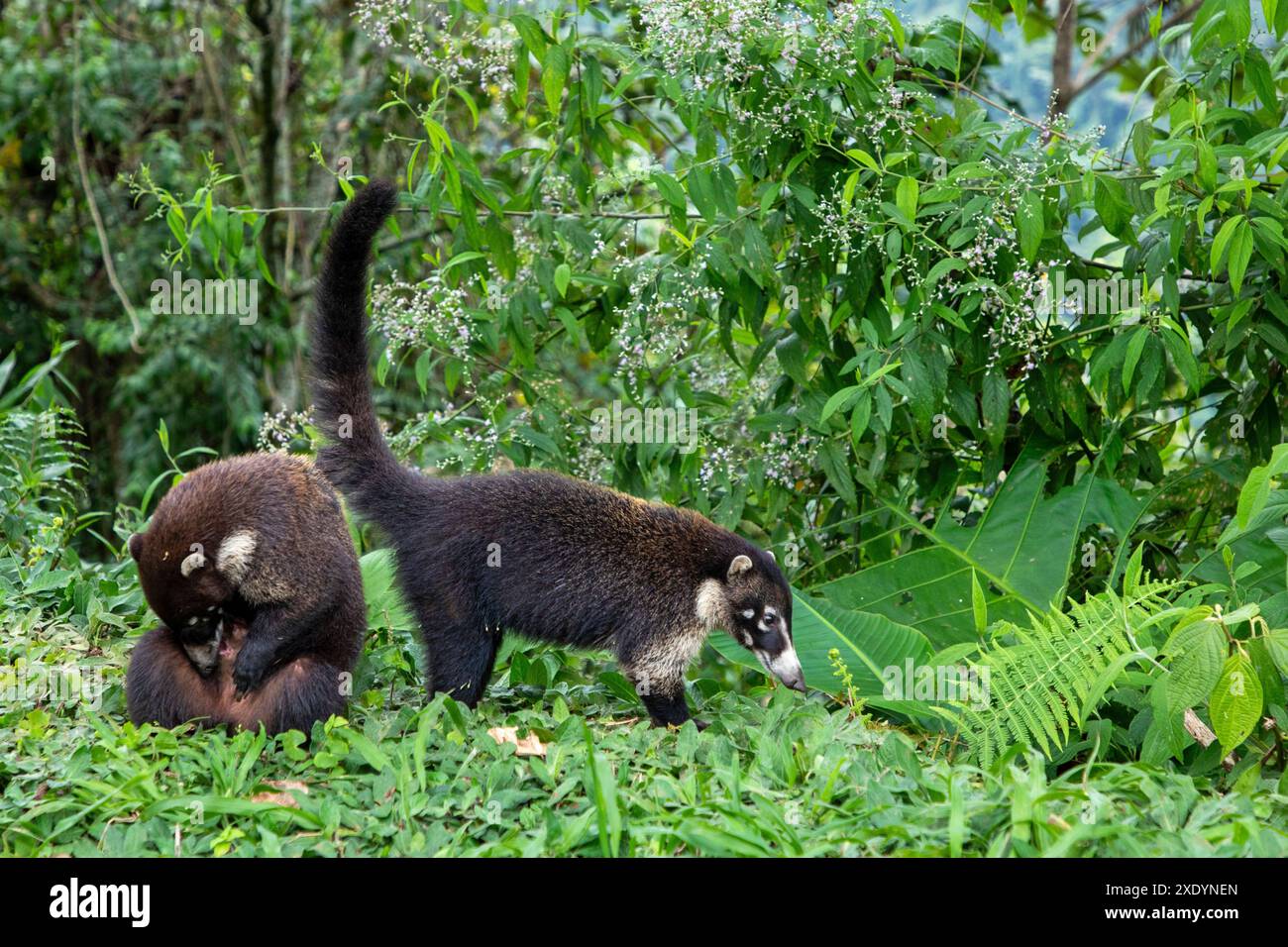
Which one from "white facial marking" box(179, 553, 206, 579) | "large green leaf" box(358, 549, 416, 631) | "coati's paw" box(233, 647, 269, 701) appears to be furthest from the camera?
"large green leaf" box(358, 549, 416, 631)

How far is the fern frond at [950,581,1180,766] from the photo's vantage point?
13.4ft

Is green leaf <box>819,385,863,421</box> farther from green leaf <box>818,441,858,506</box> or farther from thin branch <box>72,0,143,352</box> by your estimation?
thin branch <box>72,0,143,352</box>

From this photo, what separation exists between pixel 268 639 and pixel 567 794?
Answer: 1.11m

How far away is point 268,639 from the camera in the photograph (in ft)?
13.7

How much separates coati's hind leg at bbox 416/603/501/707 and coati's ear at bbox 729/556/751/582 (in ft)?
3.03

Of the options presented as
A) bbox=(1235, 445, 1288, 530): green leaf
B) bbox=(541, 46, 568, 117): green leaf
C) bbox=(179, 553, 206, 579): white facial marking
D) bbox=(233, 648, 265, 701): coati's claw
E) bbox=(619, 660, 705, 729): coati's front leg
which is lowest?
bbox=(619, 660, 705, 729): coati's front leg

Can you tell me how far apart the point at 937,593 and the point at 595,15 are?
2.69 metres

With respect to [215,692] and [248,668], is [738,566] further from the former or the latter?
[215,692]

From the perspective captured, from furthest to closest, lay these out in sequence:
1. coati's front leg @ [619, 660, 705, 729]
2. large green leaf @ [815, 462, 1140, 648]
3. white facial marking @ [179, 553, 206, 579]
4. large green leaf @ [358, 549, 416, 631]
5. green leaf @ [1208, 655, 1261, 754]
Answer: large green leaf @ [358, 549, 416, 631] → large green leaf @ [815, 462, 1140, 648] → coati's front leg @ [619, 660, 705, 729] → white facial marking @ [179, 553, 206, 579] → green leaf @ [1208, 655, 1261, 754]

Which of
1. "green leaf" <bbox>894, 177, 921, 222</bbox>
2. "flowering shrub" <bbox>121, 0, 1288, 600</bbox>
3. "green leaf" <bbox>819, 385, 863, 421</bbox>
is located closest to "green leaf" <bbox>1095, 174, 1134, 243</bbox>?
"flowering shrub" <bbox>121, 0, 1288, 600</bbox>

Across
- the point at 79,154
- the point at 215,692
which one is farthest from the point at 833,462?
the point at 79,154

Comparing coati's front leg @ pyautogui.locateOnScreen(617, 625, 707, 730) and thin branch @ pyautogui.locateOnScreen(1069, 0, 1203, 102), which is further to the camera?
thin branch @ pyautogui.locateOnScreen(1069, 0, 1203, 102)

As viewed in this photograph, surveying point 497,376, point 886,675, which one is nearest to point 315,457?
point 497,376

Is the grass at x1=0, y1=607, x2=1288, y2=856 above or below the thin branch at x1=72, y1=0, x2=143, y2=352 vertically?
below
